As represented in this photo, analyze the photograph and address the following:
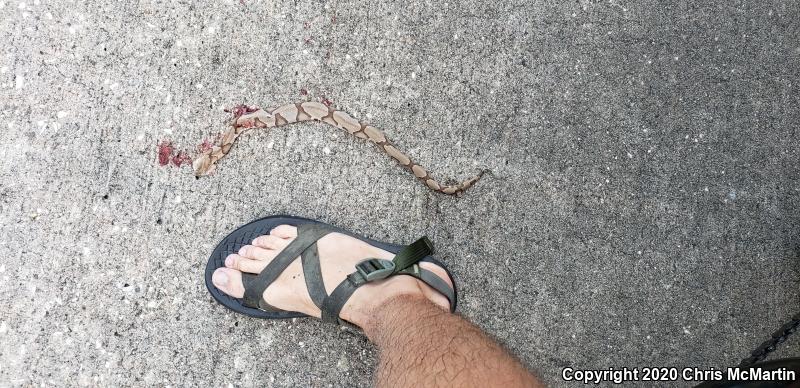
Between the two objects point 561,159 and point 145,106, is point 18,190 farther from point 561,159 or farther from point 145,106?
point 561,159

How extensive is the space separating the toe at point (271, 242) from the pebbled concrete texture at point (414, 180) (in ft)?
0.53

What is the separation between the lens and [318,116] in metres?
2.83

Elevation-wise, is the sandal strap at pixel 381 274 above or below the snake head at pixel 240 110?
below

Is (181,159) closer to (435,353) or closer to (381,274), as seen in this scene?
(381,274)

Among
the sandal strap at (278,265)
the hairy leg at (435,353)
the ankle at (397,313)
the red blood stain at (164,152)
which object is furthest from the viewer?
the red blood stain at (164,152)

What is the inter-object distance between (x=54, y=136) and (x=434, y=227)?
5.87ft

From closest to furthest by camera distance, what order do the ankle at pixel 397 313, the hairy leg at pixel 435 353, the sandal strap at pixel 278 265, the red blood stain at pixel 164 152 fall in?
1. the hairy leg at pixel 435 353
2. the ankle at pixel 397 313
3. the sandal strap at pixel 278 265
4. the red blood stain at pixel 164 152

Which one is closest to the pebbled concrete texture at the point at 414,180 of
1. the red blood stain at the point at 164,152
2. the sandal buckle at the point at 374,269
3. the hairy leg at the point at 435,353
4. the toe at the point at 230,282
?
the red blood stain at the point at 164,152

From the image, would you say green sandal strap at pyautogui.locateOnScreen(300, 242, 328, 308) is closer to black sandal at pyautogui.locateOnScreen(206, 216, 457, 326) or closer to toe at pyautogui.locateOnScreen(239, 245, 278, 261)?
black sandal at pyautogui.locateOnScreen(206, 216, 457, 326)

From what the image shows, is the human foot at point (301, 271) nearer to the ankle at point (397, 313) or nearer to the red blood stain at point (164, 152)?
the ankle at point (397, 313)

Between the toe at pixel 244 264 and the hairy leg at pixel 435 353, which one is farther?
the toe at pixel 244 264

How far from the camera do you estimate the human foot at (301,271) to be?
259 centimetres

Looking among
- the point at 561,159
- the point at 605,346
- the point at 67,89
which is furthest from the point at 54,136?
the point at 605,346

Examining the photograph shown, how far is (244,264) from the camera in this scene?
266 cm
